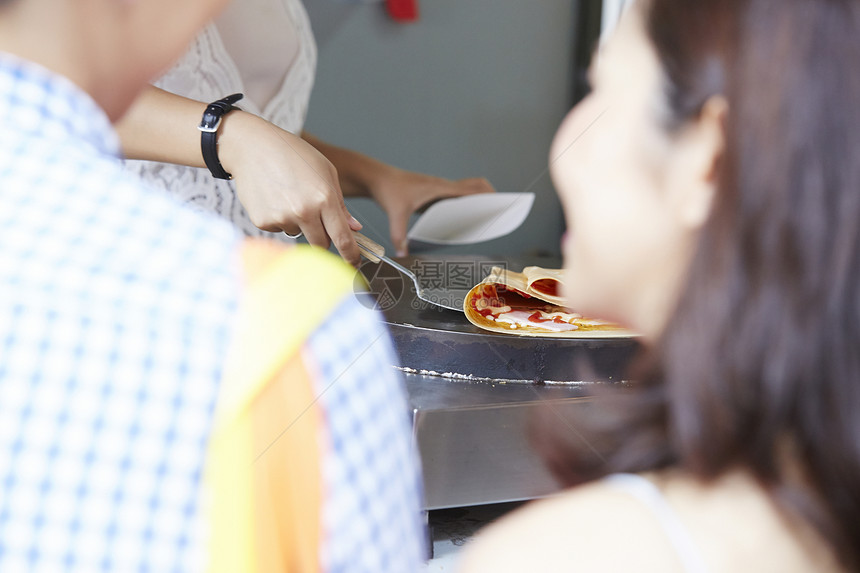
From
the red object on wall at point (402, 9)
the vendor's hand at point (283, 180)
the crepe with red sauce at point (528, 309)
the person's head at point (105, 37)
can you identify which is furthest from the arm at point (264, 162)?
the red object on wall at point (402, 9)

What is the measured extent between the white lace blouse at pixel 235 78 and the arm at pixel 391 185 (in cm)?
7

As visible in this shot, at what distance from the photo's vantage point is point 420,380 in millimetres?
531

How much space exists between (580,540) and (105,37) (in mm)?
249

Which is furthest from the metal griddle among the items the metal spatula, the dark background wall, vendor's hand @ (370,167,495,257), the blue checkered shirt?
the dark background wall

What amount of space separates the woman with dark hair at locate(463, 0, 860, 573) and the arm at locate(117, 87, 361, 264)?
0.99ft

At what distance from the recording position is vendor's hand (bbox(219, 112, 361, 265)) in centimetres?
53

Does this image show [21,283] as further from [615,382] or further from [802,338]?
[615,382]

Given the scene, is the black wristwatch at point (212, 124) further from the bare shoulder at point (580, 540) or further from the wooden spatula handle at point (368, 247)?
the bare shoulder at point (580, 540)

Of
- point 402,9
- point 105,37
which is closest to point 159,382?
point 105,37

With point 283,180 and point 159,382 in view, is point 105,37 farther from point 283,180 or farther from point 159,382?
point 283,180

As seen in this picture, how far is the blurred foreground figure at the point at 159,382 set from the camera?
20cm

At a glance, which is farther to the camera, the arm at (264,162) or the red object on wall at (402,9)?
the red object on wall at (402,9)

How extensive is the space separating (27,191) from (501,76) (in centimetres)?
192

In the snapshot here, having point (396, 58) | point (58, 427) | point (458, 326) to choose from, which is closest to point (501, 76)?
point (396, 58)
